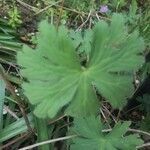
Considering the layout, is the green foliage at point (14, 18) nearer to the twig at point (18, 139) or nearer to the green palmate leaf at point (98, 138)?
the twig at point (18, 139)

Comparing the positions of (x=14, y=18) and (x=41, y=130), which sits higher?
(x=14, y=18)

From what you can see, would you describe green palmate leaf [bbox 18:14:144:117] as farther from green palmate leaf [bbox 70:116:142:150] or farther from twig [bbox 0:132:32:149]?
twig [bbox 0:132:32:149]

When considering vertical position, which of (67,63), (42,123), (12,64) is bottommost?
(42,123)

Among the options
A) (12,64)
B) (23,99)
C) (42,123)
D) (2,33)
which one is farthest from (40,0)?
(42,123)

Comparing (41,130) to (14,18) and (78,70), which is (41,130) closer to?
(78,70)

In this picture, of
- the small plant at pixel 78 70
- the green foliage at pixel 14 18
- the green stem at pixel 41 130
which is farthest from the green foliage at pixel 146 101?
the green foliage at pixel 14 18

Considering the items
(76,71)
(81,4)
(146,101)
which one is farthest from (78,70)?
(81,4)

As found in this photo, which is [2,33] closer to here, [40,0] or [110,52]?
[40,0]
